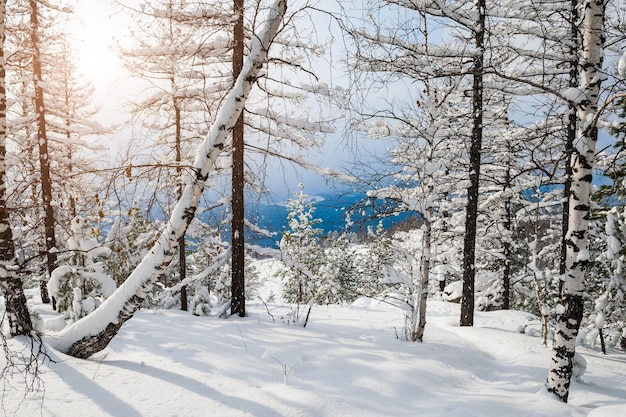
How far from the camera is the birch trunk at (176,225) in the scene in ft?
14.6

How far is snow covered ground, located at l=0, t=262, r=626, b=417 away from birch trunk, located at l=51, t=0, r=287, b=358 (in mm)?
290

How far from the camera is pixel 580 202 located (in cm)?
441

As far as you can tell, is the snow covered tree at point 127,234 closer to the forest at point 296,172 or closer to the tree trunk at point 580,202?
the forest at point 296,172

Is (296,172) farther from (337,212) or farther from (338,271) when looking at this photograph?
(338,271)

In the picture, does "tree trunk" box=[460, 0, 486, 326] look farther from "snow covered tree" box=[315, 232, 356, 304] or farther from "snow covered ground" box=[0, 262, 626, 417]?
"snow covered tree" box=[315, 232, 356, 304]

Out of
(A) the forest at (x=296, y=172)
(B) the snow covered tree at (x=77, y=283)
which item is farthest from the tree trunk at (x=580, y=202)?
(B) the snow covered tree at (x=77, y=283)

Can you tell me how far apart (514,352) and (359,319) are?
362 cm

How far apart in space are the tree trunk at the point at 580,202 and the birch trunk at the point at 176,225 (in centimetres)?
370

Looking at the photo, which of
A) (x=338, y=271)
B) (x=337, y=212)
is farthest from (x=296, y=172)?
(x=338, y=271)

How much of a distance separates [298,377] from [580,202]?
4319mm

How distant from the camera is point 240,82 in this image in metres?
4.54

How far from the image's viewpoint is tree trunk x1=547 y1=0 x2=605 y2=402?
4.20 metres

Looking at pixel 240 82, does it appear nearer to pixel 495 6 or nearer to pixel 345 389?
pixel 345 389

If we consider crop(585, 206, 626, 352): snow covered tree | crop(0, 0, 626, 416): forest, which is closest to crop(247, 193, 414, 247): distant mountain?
crop(0, 0, 626, 416): forest
